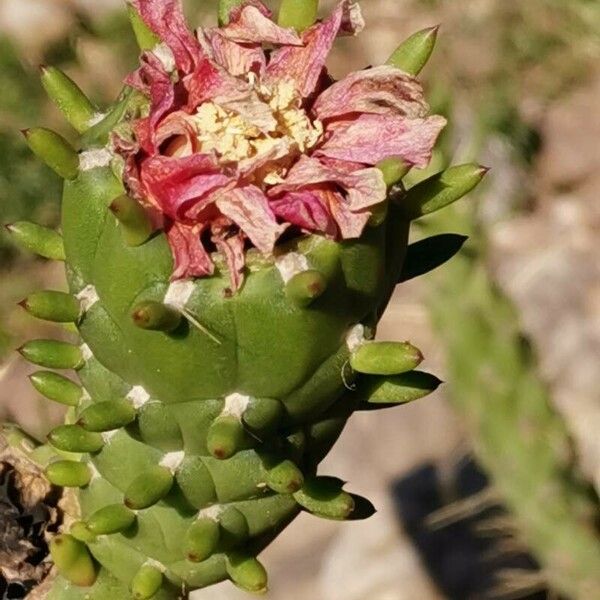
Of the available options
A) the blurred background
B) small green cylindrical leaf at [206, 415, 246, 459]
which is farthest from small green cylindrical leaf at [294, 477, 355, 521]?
the blurred background

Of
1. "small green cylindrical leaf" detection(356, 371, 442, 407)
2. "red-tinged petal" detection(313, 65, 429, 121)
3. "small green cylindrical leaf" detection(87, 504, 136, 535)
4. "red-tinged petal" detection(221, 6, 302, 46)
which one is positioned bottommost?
"small green cylindrical leaf" detection(87, 504, 136, 535)

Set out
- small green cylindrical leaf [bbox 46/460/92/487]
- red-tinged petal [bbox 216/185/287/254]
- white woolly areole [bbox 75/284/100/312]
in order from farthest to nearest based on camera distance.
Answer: small green cylindrical leaf [bbox 46/460/92/487] → white woolly areole [bbox 75/284/100/312] → red-tinged petal [bbox 216/185/287/254]

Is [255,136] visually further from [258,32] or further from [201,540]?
[201,540]

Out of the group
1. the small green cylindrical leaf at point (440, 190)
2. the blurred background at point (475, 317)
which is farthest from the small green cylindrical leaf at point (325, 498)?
the blurred background at point (475, 317)

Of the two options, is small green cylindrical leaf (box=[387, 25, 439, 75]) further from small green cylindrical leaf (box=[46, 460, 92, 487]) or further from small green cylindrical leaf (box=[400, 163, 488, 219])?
small green cylindrical leaf (box=[46, 460, 92, 487])

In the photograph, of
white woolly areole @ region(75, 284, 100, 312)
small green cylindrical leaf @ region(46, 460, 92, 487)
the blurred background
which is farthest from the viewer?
the blurred background

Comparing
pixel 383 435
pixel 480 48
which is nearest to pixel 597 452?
pixel 383 435
